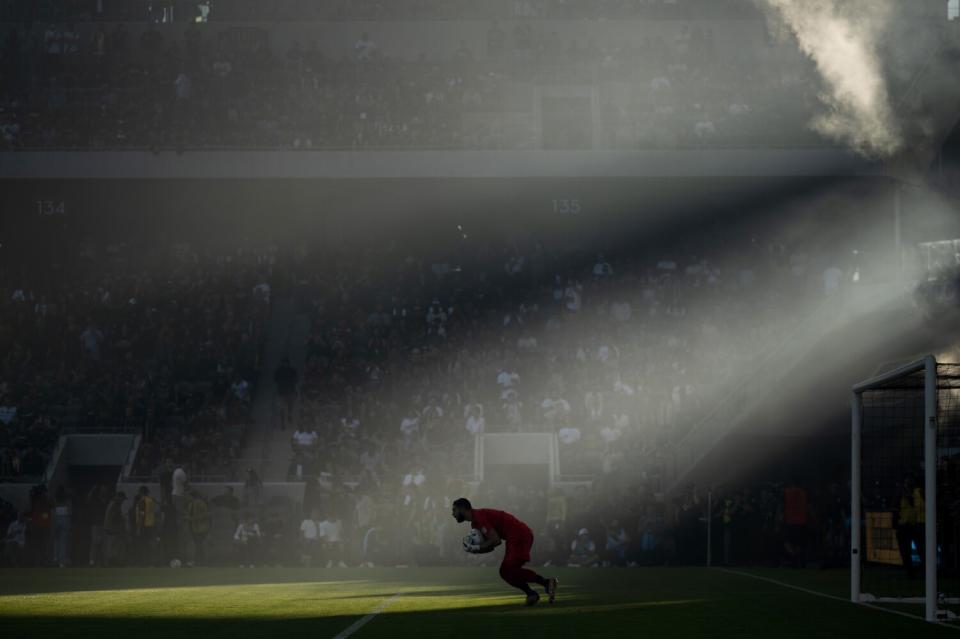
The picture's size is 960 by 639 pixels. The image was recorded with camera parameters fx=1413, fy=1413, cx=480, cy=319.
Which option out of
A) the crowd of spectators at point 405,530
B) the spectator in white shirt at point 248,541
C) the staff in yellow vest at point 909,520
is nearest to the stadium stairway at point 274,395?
the crowd of spectators at point 405,530

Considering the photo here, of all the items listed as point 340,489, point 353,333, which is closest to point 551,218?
point 353,333

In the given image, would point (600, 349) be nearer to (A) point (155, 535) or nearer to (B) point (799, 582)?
(A) point (155, 535)

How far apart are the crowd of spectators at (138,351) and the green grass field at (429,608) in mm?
11479

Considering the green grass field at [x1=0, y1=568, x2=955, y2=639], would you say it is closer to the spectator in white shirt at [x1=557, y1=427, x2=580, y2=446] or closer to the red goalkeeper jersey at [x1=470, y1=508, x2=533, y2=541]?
the red goalkeeper jersey at [x1=470, y1=508, x2=533, y2=541]

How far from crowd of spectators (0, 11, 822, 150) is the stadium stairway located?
5.11 meters

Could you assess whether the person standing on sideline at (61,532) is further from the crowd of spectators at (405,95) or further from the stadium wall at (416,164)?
the crowd of spectators at (405,95)

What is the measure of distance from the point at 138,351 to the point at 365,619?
1008 inches

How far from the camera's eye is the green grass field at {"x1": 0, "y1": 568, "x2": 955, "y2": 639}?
39.3 ft

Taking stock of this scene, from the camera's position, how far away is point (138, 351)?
1473 inches

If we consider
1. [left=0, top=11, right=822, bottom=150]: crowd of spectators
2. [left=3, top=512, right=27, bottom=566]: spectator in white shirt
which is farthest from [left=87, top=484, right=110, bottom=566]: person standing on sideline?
[left=0, top=11, right=822, bottom=150]: crowd of spectators

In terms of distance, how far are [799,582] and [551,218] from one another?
2545 centimetres

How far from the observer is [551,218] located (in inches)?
1754

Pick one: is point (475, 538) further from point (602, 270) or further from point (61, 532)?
point (602, 270)

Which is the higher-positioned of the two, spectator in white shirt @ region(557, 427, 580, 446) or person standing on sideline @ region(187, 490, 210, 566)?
spectator in white shirt @ region(557, 427, 580, 446)
